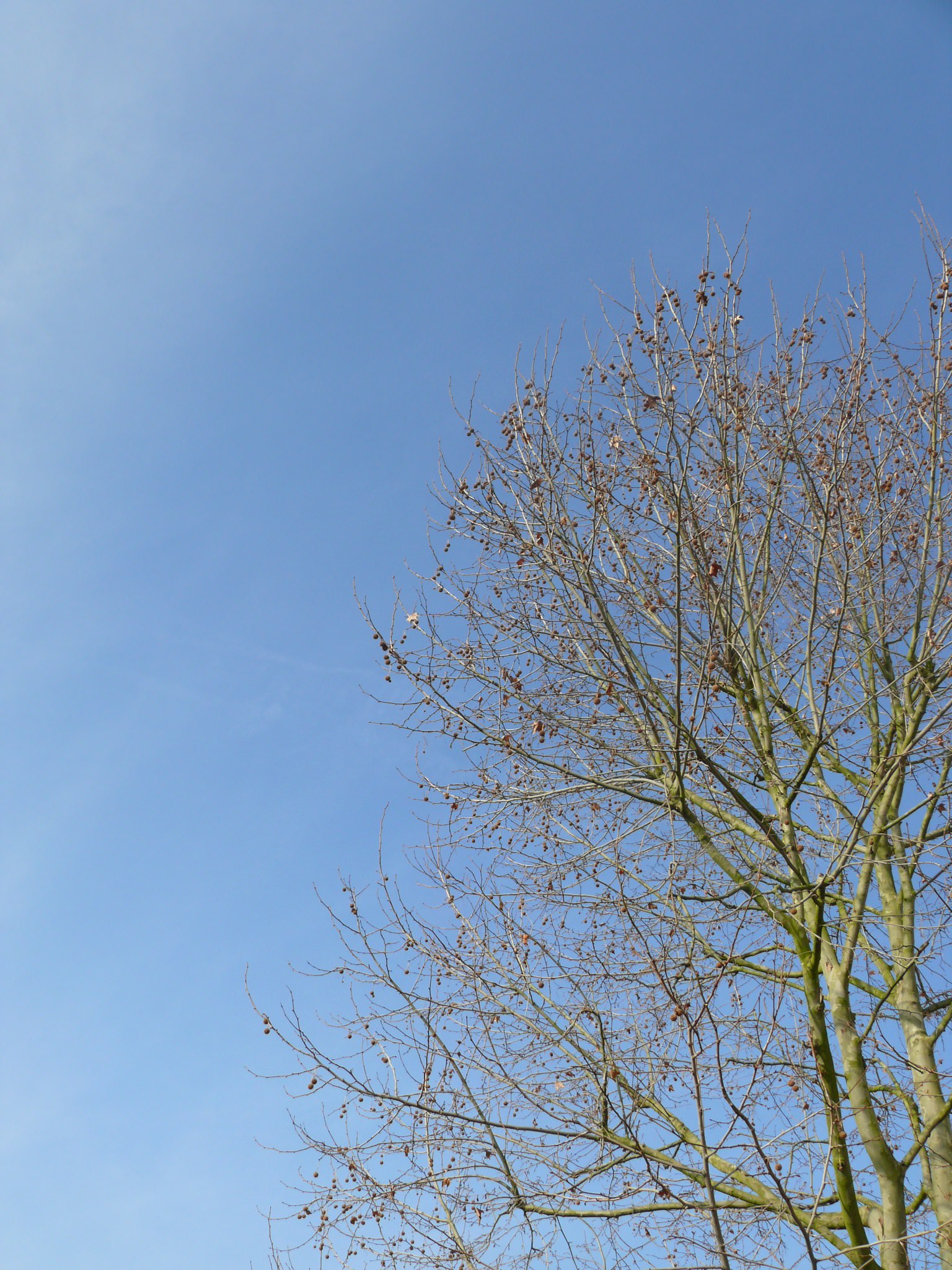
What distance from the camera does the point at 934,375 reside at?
6.73 metres

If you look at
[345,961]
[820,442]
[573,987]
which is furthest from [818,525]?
[345,961]

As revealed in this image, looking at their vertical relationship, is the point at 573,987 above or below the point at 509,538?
below

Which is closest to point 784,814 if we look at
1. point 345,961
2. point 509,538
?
point 509,538

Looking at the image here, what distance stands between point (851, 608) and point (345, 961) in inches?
177

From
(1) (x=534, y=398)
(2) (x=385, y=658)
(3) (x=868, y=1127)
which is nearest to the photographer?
(3) (x=868, y=1127)

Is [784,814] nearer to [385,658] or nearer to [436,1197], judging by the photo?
[385,658]

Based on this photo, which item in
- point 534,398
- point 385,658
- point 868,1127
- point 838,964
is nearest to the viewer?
point 868,1127

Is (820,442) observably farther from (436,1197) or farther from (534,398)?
(436,1197)

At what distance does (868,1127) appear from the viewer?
5480 millimetres

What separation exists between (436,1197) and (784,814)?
3.74m

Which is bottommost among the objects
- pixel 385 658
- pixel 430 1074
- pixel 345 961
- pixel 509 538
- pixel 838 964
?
pixel 430 1074

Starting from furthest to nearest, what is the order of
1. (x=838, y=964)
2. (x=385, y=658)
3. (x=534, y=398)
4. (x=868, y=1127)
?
(x=534, y=398) → (x=385, y=658) → (x=838, y=964) → (x=868, y=1127)

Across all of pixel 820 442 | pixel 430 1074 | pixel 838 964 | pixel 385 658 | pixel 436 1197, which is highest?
pixel 820 442

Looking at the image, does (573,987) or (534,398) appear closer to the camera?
(573,987)
